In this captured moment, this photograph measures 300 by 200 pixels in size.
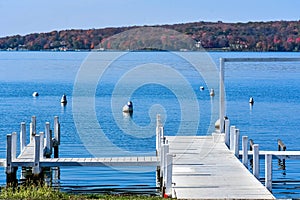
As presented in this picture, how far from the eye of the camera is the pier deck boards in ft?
50.7

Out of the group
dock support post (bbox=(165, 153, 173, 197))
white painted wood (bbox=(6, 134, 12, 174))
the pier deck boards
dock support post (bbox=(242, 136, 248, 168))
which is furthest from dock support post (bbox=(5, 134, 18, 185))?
dock support post (bbox=(242, 136, 248, 168))

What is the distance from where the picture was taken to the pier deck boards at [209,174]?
15445 millimetres

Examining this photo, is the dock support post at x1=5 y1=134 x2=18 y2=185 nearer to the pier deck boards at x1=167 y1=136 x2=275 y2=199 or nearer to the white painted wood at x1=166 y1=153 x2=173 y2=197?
the pier deck boards at x1=167 y1=136 x2=275 y2=199

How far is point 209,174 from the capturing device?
18.0m

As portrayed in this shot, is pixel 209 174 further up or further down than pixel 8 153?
further down

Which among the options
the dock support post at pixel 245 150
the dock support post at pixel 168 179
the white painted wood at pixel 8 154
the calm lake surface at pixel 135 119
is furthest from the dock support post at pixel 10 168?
the dock support post at pixel 245 150

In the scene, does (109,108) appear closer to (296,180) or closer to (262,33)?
(296,180)

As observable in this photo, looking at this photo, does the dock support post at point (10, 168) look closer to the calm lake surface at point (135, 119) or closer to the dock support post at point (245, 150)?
the calm lake surface at point (135, 119)

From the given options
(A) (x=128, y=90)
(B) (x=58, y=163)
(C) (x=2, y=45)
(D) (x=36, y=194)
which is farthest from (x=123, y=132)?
(C) (x=2, y=45)

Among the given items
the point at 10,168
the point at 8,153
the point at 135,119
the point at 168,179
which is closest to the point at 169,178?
the point at 168,179

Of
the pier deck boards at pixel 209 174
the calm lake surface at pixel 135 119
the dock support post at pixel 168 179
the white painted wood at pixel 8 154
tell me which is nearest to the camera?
the pier deck boards at pixel 209 174

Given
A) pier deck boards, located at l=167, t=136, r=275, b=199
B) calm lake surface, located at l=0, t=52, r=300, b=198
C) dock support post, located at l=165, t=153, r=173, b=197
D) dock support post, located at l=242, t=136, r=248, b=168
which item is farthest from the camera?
calm lake surface, located at l=0, t=52, r=300, b=198

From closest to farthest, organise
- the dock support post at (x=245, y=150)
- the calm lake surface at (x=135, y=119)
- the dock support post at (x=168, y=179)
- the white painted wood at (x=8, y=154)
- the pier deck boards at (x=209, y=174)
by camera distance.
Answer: the pier deck boards at (x=209, y=174), the dock support post at (x=168, y=179), the white painted wood at (x=8, y=154), the dock support post at (x=245, y=150), the calm lake surface at (x=135, y=119)

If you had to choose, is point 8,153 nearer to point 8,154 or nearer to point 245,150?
point 8,154
